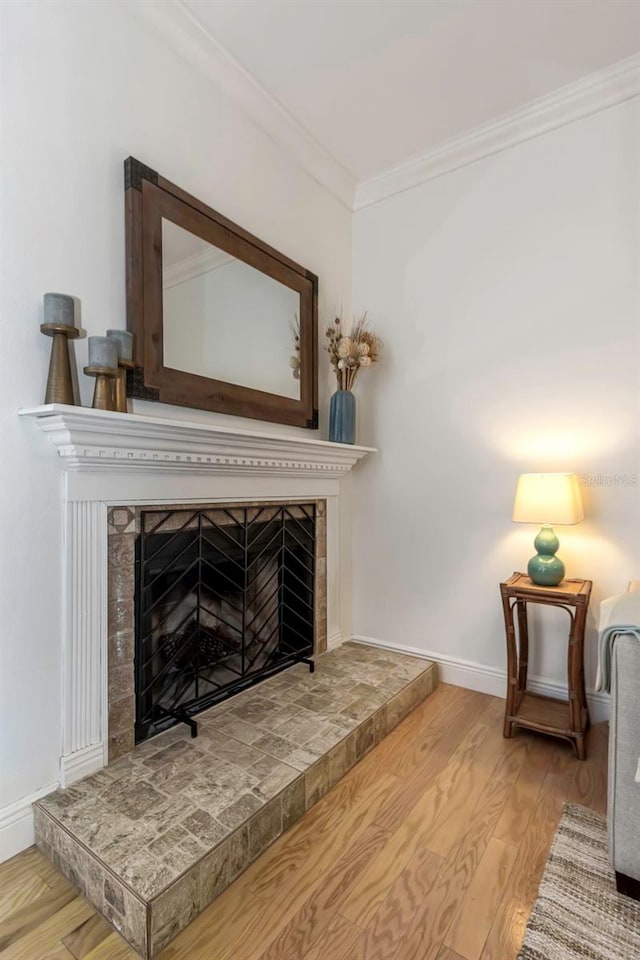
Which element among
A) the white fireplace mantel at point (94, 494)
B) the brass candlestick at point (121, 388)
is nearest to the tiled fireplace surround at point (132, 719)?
the white fireplace mantel at point (94, 494)

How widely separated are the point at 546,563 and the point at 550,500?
0.91 feet

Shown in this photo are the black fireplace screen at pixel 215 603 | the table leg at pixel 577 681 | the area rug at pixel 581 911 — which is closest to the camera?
the area rug at pixel 581 911

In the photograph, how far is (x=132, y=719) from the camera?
1.60 metres

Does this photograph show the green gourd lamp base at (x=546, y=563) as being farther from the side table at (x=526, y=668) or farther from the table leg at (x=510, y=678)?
the table leg at (x=510, y=678)

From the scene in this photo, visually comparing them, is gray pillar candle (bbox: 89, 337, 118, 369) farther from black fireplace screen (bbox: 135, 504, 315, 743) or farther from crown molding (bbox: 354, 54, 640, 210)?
crown molding (bbox: 354, 54, 640, 210)

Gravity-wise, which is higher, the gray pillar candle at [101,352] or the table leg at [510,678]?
the gray pillar candle at [101,352]

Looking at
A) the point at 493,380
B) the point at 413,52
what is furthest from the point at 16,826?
the point at 413,52

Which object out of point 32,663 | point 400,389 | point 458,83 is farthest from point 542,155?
point 32,663

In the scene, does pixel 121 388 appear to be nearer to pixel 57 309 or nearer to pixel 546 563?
pixel 57 309

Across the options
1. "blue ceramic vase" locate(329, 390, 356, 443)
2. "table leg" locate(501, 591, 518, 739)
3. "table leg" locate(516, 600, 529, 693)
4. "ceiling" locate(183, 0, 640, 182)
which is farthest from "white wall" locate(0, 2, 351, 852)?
"table leg" locate(516, 600, 529, 693)

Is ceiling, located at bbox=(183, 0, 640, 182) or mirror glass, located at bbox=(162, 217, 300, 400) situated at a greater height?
ceiling, located at bbox=(183, 0, 640, 182)

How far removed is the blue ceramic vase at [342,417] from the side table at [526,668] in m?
1.09

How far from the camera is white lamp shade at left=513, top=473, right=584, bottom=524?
6.15ft

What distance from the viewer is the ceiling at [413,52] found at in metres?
1.76
